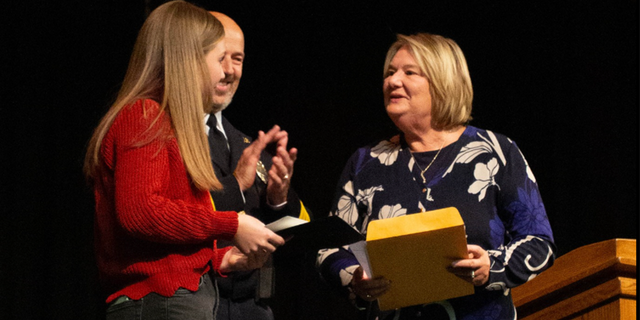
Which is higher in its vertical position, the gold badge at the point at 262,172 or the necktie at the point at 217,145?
the necktie at the point at 217,145

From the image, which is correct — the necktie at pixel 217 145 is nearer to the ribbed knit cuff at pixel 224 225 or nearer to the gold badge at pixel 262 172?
the gold badge at pixel 262 172

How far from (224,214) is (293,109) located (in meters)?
1.85

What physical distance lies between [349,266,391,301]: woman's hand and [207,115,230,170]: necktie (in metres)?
0.61

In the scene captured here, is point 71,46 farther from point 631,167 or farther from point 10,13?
point 631,167

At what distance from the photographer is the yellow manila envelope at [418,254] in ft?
5.25

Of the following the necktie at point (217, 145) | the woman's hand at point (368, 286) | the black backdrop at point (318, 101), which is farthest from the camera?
the black backdrop at point (318, 101)

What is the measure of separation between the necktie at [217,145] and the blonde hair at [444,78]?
69cm

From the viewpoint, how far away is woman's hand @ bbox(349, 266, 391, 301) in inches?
70.0

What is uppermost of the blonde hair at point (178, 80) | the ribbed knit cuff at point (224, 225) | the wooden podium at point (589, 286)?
the blonde hair at point (178, 80)

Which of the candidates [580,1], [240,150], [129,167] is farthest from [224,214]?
[580,1]

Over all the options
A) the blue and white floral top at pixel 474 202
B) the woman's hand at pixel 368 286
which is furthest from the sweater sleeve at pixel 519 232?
the woman's hand at pixel 368 286

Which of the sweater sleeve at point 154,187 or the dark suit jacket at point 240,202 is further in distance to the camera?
the dark suit jacket at point 240,202

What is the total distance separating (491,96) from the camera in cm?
312

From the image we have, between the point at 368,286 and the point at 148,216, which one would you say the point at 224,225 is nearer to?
the point at 148,216
